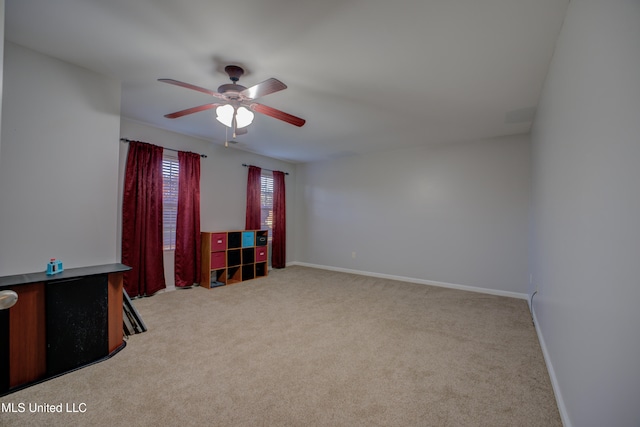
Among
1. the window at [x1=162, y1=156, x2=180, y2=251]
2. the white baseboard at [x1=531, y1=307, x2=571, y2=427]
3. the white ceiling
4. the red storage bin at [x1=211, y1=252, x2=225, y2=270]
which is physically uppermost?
the white ceiling

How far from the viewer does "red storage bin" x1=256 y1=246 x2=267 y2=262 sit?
5246 millimetres

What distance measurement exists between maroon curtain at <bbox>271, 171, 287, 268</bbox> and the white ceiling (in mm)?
2720

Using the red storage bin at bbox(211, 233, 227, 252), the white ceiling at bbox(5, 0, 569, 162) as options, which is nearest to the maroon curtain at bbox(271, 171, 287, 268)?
the red storage bin at bbox(211, 233, 227, 252)

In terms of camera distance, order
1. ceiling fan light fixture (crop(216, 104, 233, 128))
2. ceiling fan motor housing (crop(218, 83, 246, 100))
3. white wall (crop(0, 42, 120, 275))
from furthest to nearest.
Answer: ceiling fan light fixture (crop(216, 104, 233, 128))
ceiling fan motor housing (crop(218, 83, 246, 100))
white wall (crop(0, 42, 120, 275))

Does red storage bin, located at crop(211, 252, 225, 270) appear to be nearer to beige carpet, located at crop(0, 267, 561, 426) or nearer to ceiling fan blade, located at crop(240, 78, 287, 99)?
beige carpet, located at crop(0, 267, 561, 426)

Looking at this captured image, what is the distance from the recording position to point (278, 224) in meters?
5.99

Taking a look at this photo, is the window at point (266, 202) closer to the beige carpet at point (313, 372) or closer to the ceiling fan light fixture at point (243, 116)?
the beige carpet at point (313, 372)

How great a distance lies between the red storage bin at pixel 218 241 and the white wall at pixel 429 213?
2195mm

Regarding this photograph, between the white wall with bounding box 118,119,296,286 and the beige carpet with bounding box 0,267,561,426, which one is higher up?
the white wall with bounding box 118,119,296,286

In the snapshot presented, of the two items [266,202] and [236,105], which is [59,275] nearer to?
[236,105]

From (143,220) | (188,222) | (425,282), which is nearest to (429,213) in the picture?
(425,282)

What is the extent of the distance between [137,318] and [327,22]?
10.1ft

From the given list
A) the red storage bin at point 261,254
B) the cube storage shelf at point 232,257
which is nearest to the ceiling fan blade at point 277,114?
the cube storage shelf at point 232,257

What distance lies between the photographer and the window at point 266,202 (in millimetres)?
5844
